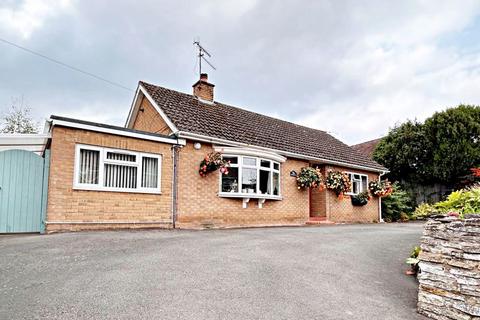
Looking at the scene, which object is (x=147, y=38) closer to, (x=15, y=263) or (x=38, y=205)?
(x=38, y=205)

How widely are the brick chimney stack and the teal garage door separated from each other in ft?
26.0

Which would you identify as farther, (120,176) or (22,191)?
(120,176)

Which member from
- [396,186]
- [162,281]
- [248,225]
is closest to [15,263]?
[162,281]

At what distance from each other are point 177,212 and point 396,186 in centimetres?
1553

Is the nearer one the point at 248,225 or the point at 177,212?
the point at 177,212

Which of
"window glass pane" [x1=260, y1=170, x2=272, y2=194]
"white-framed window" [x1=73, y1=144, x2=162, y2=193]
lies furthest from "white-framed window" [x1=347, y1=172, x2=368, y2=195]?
"white-framed window" [x1=73, y1=144, x2=162, y2=193]

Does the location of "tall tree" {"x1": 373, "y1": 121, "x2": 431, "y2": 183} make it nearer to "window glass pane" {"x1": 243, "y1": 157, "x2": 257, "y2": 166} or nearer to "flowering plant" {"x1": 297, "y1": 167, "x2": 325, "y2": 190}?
"flowering plant" {"x1": 297, "y1": 167, "x2": 325, "y2": 190}

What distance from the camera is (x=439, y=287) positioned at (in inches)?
172

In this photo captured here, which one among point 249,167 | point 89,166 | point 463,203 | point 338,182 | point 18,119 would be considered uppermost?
point 18,119

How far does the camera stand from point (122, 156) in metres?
10.4

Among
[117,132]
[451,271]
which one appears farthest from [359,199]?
[451,271]

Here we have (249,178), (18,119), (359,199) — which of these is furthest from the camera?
(18,119)

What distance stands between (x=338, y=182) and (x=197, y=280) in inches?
479

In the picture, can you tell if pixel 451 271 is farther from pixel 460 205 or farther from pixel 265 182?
pixel 265 182
